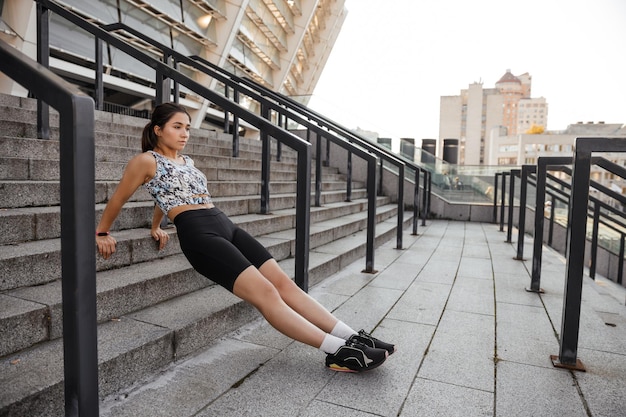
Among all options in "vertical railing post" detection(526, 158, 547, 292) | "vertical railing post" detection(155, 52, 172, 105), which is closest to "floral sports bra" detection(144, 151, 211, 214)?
"vertical railing post" detection(155, 52, 172, 105)

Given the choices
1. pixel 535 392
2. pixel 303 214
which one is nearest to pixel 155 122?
pixel 303 214

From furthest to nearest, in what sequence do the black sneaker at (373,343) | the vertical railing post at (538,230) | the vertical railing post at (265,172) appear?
the vertical railing post at (265,172) < the vertical railing post at (538,230) < the black sneaker at (373,343)

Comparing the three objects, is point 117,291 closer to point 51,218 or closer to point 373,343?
point 51,218

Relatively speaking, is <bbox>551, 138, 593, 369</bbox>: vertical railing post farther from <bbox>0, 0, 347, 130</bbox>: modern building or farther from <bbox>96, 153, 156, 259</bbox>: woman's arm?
<bbox>0, 0, 347, 130</bbox>: modern building

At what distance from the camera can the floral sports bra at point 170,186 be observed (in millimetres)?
2678

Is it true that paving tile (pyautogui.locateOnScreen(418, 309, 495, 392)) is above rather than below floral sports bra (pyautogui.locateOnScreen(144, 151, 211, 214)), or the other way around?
below

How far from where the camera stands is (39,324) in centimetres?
208

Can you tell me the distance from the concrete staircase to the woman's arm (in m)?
0.25

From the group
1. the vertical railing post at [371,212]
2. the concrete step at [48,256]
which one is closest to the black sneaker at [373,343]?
the concrete step at [48,256]

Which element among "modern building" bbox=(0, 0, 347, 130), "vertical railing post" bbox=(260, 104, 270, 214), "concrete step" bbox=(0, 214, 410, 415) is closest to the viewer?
"concrete step" bbox=(0, 214, 410, 415)

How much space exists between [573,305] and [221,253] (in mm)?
1992

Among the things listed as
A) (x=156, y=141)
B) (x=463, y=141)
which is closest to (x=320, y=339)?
(x=156, y=141)

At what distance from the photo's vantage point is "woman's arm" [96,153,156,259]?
2377 millimetres

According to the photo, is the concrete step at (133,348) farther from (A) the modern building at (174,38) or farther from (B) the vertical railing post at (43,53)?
(A) the modern building at (174,38)
